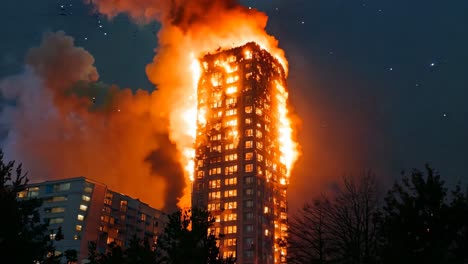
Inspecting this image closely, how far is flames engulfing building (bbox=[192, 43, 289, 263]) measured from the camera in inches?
5271

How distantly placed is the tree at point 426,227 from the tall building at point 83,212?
363ft

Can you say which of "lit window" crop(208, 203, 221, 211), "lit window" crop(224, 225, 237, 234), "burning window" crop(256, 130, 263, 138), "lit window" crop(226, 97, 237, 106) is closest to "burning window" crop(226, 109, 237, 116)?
"lit window" crop(226, 97, 237, 106)

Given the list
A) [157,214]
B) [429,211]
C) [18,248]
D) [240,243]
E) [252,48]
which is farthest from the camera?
[157,214]

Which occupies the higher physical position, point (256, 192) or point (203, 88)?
point (203, 88)

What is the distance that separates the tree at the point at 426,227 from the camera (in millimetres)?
23125

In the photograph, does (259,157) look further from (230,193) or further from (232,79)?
(232,79)

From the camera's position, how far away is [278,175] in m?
148

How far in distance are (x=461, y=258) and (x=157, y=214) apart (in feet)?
485

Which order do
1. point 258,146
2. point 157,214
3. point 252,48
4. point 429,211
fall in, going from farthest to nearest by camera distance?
point 157,214 → point 252,48 → point 258,146 → point 429,211

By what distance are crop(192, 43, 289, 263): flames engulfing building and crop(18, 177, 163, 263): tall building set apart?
Result: 22.9 metres

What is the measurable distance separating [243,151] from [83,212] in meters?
45.4

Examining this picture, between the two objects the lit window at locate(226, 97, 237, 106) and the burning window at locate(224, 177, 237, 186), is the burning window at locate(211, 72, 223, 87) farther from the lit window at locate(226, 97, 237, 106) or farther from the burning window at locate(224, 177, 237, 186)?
the burning window at locate(224, 177, 237, 186)

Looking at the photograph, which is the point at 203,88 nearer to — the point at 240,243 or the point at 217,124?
the point at 217,124

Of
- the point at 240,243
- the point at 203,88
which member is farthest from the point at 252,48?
the point at 240,243
